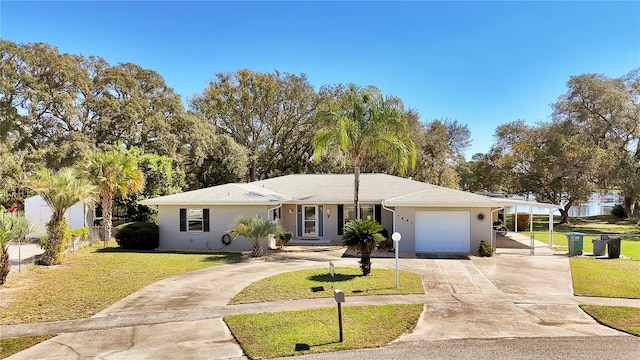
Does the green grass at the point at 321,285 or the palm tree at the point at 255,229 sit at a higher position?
the palm tree at the point at 255,229

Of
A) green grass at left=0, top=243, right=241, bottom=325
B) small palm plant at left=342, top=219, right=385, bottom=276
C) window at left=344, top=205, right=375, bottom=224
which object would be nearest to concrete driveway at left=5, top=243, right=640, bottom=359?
green grass at left=0, top=243, right=241, bottom=325

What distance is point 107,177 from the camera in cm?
2017

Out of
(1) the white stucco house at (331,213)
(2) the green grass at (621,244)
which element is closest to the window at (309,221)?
(1) the white stucco house at (331,213)

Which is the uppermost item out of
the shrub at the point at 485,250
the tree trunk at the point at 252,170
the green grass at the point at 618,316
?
the tree trunk at the point at 252,170

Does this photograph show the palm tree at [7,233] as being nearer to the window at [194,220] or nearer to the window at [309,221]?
the window at [194,220]

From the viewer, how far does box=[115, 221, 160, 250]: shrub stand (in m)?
19.7

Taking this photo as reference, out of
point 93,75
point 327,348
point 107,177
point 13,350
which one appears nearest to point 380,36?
point 107,177

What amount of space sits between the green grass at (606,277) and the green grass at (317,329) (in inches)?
238

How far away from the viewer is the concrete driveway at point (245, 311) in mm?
7727

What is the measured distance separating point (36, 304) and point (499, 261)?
1629 cm

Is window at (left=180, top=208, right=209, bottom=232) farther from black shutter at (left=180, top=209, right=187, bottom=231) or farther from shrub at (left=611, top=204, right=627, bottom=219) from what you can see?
shrub at (left=611, top=204, right=627, bottom=219)

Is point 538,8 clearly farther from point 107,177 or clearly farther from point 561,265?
point 107,177

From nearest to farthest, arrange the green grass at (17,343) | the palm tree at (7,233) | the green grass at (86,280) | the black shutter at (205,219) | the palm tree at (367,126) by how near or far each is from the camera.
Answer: the green grass at (17,343), the green grass at (86,280), the palm tree at (7,233), the palm tree at (367,126), the black shutter at (205,219)

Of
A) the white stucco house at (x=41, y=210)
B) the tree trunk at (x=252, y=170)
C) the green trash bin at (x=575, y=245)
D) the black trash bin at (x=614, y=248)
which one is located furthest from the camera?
the tree trunk at (x=252, y=170)
